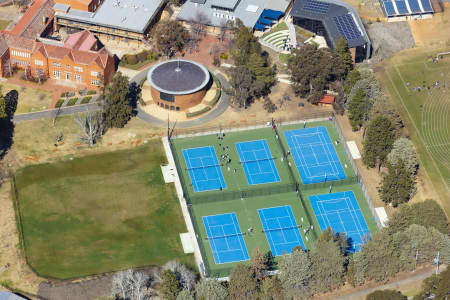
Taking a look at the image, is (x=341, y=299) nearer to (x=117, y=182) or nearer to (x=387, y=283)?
(x=387, y=283)

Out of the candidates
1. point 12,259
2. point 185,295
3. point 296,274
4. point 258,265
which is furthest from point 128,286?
point 296,274

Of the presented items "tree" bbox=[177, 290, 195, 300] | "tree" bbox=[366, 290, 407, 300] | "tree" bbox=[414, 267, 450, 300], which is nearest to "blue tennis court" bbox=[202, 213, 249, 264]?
"tree" bbox=[177, 290, 195, 300]

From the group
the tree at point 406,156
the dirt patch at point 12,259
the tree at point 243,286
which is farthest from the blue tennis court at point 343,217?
the dirt patch at point 12,259

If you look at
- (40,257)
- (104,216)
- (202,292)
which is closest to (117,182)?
(104,216)

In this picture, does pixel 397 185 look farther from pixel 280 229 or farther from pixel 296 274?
pixel 296 274

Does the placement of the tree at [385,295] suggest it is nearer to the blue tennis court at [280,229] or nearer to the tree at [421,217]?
the tree at [421,217]

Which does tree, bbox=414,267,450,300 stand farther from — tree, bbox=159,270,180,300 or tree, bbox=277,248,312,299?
tree, bbox=159,270,180,300
